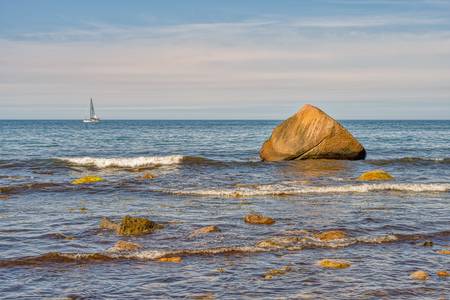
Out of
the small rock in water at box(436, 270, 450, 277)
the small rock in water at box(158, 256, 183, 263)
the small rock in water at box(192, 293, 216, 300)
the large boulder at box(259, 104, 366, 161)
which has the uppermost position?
the large boulder at box(259, 104, 366, 161)

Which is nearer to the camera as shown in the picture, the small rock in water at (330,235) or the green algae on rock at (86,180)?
the small rock in water at (330,235)

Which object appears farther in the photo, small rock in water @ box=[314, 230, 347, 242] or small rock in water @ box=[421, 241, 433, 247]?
small rock in water @ box=[314, 230, 347, 242]

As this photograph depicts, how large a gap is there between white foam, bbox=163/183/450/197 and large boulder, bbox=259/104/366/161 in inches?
321

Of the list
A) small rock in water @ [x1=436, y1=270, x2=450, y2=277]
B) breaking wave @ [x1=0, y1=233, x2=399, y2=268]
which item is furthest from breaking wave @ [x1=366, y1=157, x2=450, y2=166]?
small rock in water @ [x1=436, y1=270, x2=450, y2=277]

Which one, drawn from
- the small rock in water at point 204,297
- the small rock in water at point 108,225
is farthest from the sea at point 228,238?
the small rock in water at point 108,225

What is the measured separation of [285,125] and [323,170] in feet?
16.6

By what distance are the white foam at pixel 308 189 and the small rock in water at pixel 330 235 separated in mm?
7380

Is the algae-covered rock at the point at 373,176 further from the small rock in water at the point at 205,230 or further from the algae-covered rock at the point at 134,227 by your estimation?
the algae-covered rock at the point at 134,227

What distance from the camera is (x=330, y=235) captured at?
537 inches

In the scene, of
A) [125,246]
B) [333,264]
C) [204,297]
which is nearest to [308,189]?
[125,246]

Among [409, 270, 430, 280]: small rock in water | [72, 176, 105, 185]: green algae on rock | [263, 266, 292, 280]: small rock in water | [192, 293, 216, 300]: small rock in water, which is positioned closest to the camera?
[192, 293, 216, 300]: small rock in water

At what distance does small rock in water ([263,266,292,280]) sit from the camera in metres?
10.4

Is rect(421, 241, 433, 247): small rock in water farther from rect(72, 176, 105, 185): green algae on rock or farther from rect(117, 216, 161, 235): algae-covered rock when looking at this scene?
rect(72, 176, 105, 185): green algae on rock

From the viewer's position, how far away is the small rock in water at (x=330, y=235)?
530 inches
